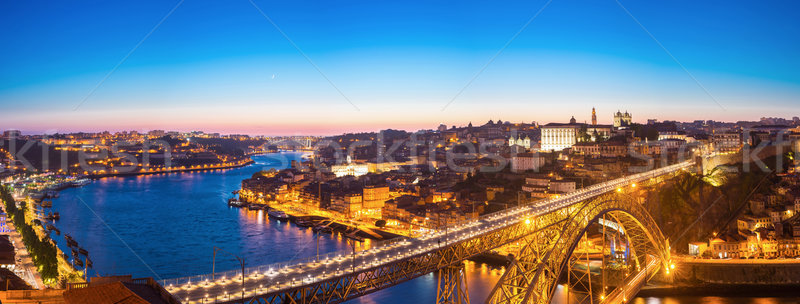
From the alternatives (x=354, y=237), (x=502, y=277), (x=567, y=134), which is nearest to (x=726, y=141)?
(x=567, y=134)

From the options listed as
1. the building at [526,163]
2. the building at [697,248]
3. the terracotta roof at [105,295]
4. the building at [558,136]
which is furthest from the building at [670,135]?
the terracotta roof at [105,295]

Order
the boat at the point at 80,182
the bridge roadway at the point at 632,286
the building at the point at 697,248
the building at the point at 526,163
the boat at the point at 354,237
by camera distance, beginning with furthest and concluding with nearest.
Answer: the boat at the point at 80,182, the building at the point at 526,163, the boat at the point at 354,237, the building at the point at 697,248, the bridge roadway at the point at 632,286

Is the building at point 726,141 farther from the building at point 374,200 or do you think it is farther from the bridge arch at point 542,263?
the bridge arch at point 542,263

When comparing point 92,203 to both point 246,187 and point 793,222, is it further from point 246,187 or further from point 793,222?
point 793,222

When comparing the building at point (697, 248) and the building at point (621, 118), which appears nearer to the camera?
the building at point (697, 248)

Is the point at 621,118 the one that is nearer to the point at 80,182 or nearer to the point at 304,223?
the point at 304,223

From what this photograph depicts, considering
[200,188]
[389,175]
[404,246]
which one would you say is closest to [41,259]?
[404,246]

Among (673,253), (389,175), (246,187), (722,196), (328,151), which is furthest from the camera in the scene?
(328,151)
